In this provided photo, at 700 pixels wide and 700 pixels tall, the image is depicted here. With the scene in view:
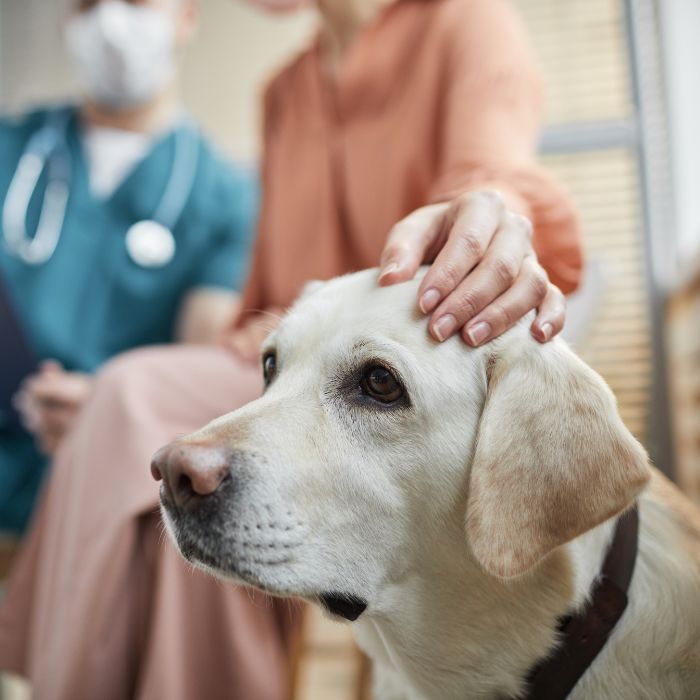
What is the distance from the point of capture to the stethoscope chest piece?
1927mm

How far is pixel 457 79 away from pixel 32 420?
122 centimetres

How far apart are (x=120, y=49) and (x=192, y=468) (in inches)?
67.5

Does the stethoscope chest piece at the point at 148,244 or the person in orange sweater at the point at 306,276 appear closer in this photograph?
the person in orange sweater at the point at 306,276

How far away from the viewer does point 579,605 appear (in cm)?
79

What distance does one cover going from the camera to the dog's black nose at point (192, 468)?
712mm

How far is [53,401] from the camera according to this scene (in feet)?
5.34

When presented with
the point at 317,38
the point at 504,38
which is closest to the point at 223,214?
the point at 317,38

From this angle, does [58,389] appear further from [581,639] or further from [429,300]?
[581,639]

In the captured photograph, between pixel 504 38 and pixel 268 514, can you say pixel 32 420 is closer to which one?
pixel 268 514

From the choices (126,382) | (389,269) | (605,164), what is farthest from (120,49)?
(389,269)

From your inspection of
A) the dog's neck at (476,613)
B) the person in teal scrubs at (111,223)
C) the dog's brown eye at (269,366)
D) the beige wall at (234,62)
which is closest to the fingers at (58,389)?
the person in teal scrubs at (111,223)

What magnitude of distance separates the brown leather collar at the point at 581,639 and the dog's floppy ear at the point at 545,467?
5.4 inches

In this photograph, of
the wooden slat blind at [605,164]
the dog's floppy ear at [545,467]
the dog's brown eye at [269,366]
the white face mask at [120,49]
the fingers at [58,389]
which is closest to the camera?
the dog's floppy ear at [545,467]

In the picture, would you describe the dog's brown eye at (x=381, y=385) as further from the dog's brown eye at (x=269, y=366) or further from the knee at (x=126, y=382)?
the knee at (x=126, y=382)
